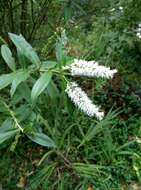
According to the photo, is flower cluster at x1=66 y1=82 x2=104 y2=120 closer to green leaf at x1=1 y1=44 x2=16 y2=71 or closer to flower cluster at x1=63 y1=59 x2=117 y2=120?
flower cluster at x1=63 y1=59 x2=117 y2=120

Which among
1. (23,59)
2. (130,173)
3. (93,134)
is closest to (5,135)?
(23,59)

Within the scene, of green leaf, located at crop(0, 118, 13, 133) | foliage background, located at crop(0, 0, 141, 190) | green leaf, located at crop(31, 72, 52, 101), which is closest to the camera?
green leaf, located at crop(31, 72, 52, 101)

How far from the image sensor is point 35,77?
241cm

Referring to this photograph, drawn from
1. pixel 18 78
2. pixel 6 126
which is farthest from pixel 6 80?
pixel 6 126

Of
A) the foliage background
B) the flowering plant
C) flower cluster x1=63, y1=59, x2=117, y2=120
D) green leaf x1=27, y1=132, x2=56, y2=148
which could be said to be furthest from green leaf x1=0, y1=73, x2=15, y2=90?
the foliage background

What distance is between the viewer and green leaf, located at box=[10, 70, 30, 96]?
2.12 metres

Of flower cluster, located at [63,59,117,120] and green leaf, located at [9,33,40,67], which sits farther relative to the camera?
green leaf, located at [9,33,40,67]

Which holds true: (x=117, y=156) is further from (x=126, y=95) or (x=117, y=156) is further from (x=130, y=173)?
(x=126, y=95)

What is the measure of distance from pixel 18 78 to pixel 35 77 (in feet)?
0.93

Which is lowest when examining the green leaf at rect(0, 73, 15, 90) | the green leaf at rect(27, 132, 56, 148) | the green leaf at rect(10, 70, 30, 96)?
the green leaf at rect(27, 132, 56, 148)

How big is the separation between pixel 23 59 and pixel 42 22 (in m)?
2.15

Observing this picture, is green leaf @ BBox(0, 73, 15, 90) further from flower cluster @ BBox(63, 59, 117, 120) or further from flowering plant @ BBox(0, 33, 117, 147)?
flower cluster @ BBox(63, 59, 117, 120)

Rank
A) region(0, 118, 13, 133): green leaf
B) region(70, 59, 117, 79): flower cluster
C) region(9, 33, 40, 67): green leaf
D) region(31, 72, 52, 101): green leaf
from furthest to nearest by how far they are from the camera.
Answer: region(0, 118, 13, 133): green leaf < region(9, 33, 40, 67): green leaf < region(31, 72, 52, 101): green leaf < region(70, 59, 117, 79): flower cluster

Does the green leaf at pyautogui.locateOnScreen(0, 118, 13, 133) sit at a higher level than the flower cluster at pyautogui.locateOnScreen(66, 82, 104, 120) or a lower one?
lower
